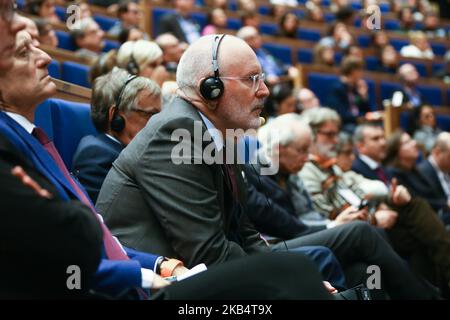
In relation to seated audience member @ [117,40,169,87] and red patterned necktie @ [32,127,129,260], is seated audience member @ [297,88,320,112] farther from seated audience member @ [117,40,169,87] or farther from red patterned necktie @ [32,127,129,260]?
red patterned necktie @ [32,127,129,260]

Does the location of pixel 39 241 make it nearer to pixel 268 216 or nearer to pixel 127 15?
pixel 268 216

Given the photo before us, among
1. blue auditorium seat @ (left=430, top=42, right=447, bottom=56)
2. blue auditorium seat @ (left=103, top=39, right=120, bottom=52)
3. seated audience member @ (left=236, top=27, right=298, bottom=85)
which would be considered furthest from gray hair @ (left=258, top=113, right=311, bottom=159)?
blue auditorium seat @ (left=430, top=42, right=447, bottom=56)

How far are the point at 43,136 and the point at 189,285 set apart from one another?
0.30 metres

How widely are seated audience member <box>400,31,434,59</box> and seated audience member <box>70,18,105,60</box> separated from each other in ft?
9.77

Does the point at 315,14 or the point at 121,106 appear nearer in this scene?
the point at 121,106

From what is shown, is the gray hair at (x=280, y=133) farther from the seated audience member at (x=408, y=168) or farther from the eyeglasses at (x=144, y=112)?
the seated audience member at (x=408, y=168)

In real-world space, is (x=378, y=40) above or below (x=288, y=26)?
below

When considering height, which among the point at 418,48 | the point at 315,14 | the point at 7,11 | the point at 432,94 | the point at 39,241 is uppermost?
the point at 7,11

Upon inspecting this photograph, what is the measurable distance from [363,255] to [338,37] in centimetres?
342

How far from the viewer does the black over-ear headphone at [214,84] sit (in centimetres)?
122

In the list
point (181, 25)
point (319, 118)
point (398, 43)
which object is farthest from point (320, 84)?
point (398, 43)

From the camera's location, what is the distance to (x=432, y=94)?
15.6 feet

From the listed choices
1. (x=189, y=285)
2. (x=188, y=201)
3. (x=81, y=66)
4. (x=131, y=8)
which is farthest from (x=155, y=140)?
(x=131, y=8)

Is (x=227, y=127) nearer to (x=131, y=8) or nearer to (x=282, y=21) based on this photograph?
(x=131, y=8)
